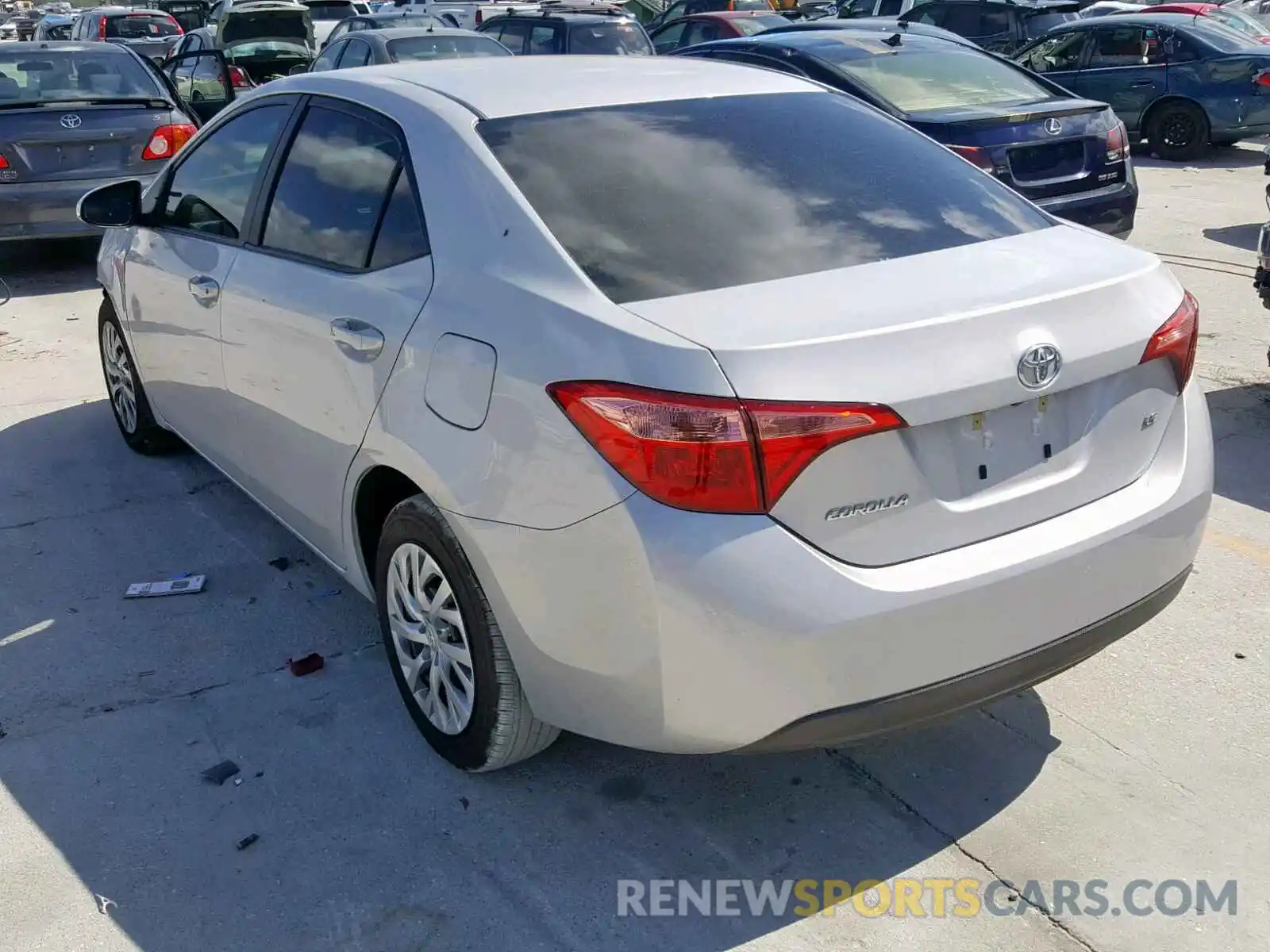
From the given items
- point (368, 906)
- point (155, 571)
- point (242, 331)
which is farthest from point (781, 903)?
point (155, 571)

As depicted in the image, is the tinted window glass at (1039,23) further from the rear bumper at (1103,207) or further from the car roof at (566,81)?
the car roof at (566,81)

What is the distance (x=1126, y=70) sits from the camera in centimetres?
1467

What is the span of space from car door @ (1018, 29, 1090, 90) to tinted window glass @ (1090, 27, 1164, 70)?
0.19 meters

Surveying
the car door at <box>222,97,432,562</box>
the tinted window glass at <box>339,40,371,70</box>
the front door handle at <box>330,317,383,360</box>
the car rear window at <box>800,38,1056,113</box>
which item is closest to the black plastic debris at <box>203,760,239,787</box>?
the car door at <box>222,97,432,562</box>

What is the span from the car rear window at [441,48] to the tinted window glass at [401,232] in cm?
884

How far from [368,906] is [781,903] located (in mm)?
945

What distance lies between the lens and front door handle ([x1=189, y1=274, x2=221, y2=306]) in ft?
14.3

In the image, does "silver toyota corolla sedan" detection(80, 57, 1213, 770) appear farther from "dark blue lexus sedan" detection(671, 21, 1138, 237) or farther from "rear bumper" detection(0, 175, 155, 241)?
"rear bumper" detection(0, 175, 155, 241)

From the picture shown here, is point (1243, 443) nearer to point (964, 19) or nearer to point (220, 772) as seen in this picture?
point (220, 772)

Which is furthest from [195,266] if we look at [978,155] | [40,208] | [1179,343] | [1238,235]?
[1238,235]

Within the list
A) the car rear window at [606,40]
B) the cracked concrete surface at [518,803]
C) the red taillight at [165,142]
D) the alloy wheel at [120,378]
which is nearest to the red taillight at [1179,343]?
the cracked concrete surface at [518,803]

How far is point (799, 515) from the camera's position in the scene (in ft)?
8.53

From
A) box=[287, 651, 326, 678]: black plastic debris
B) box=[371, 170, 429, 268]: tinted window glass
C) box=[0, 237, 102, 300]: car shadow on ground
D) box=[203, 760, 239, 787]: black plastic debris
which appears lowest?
box=[0, 237, 102, 300]: car shadow on ground

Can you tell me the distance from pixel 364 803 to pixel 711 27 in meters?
13.2
